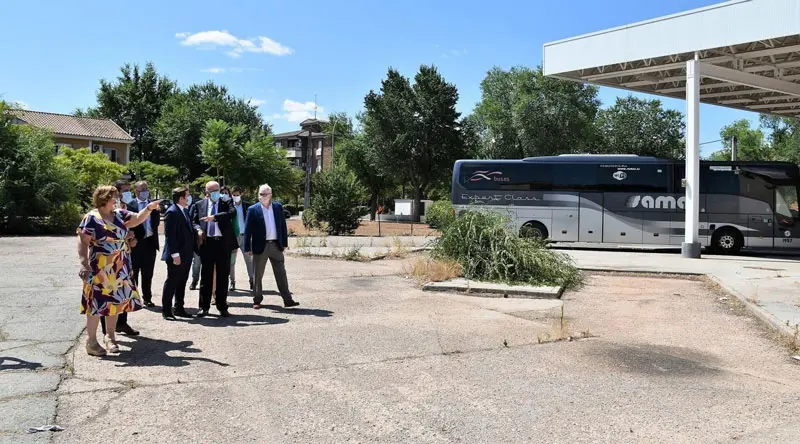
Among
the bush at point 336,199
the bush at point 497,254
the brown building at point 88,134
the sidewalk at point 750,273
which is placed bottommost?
the sidewalk at point 750,273

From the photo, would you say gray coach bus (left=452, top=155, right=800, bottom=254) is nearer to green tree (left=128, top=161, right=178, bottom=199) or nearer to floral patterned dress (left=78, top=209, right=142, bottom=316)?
floral patterned dress (left=78, top=209, right=142, bottom=316)

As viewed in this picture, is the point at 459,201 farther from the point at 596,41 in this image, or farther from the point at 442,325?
the point at 442,325

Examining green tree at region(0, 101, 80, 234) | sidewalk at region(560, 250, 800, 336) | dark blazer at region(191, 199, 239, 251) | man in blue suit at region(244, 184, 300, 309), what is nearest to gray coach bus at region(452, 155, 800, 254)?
sidewalk at region(560, 250, 800, 336)

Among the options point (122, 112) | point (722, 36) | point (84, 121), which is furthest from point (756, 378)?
point (122, 112)

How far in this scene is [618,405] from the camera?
16.2ft

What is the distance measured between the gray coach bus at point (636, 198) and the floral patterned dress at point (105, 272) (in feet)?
48.5

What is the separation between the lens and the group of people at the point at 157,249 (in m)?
6.25

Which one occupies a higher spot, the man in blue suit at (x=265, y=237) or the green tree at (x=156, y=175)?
the green tree at (x=156, y=175)

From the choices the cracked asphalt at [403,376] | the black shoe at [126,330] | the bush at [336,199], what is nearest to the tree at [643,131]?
the bush at [336,199]

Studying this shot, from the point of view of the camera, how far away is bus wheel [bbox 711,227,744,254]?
A: 20.8m

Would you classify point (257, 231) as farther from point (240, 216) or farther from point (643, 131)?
point (643, 131)

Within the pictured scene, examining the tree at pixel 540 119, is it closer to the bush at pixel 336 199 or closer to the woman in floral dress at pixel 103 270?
the bush at pixel 336 199

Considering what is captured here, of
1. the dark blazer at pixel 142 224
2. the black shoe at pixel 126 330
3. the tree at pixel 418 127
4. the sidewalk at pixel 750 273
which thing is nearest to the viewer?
the black shoe at pixel 126 330

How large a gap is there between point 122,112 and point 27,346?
68625 mm
